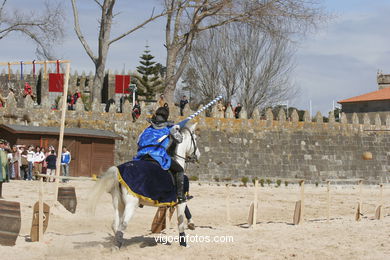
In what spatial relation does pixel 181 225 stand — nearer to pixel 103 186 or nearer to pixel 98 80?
pixel 103 186

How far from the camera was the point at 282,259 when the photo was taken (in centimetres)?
1028

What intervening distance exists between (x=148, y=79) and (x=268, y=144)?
2803cm

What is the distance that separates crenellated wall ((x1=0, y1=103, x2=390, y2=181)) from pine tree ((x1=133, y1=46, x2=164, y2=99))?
23324 mm

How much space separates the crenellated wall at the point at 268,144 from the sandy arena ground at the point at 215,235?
8.02 meters

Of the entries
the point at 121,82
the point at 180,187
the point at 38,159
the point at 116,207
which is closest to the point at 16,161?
the point at 38,159

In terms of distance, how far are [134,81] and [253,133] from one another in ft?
84.4

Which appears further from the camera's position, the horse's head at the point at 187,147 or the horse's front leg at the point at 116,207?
the horse's head at the point at 187,147

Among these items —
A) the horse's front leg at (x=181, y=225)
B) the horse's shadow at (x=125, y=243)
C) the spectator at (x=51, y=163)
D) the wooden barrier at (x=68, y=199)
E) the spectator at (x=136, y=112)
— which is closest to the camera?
the horse's shadow at (x=125, y=243)

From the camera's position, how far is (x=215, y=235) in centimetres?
1284

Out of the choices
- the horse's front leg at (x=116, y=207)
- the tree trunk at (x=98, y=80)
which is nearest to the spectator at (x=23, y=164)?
the tree trunk at (x=98, y=80)

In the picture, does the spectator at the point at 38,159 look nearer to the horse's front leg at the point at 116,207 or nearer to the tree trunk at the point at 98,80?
the tree trunk at the point at 98,80

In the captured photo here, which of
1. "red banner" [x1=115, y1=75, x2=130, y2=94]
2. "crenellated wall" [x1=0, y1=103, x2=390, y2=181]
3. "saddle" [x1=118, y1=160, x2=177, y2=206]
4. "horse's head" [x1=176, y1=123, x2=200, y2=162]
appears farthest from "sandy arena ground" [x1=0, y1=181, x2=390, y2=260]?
"red banner" [x1=115, y1=75, x2=130, y2=94]

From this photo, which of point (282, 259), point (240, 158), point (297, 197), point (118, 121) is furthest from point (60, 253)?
point (240, 158)

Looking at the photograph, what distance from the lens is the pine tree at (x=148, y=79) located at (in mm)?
55719
